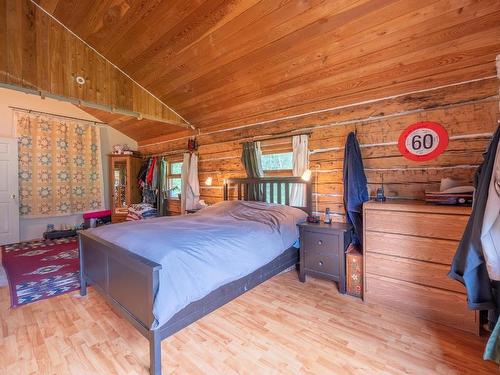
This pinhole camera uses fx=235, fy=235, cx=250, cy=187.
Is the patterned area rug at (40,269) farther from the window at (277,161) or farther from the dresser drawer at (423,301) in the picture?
the dresser drawer at (423,301)

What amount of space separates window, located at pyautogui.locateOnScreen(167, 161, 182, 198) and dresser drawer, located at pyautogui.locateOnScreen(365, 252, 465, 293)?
4.25 meters

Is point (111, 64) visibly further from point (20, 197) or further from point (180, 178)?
point (20, 197)

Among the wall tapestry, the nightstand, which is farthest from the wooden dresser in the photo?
the wall tapestry

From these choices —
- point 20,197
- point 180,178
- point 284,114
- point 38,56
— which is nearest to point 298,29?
point 284,114

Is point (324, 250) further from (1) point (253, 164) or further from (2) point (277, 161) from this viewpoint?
(1) point (253, 164)

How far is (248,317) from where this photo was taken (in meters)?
2.11

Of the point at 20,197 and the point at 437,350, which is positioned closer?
the point at 437,350

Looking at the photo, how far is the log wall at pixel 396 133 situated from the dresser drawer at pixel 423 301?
0.95 m

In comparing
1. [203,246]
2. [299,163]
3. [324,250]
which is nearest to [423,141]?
[299,163]

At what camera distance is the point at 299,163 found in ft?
10.7

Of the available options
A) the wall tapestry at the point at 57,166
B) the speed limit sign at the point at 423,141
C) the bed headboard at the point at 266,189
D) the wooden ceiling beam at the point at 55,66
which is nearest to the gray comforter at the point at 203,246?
the bed headboard at the point at 266,189

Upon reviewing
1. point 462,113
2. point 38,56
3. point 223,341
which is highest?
point 38,56

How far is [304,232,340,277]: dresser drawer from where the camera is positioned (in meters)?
2.55

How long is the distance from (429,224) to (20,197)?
21.2ft
